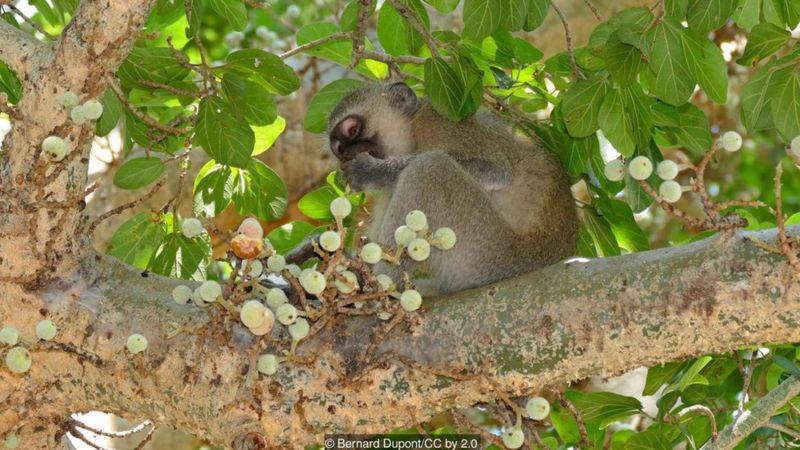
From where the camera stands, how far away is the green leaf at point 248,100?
3723mm

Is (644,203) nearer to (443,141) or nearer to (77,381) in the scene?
(443,141)

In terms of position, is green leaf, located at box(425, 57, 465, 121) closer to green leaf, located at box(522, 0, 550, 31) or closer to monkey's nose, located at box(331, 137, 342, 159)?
green leaf, located at box(522, 0, 550, 31)

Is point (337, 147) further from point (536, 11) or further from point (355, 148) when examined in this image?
point (536, 11)

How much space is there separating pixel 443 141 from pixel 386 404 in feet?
7.23

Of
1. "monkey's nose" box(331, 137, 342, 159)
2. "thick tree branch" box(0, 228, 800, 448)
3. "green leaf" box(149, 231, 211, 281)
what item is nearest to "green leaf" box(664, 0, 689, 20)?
"thick tree branch" box(0, 228, 800, 448)

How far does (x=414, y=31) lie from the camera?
4.05m

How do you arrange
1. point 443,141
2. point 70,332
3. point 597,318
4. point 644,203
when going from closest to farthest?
point 597,318 < point 70,332 < point 644,203 < point 443,141

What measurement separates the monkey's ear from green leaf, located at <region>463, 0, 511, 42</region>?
1.76 m

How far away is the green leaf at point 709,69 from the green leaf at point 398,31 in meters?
1.23

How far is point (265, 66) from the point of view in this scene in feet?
12.3

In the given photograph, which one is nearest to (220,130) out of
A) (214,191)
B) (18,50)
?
(214,191)

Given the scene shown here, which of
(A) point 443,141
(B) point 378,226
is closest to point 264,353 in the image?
(B) point 378,226

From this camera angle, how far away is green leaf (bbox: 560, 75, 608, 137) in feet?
11.3

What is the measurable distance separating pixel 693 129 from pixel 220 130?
5.70ft
